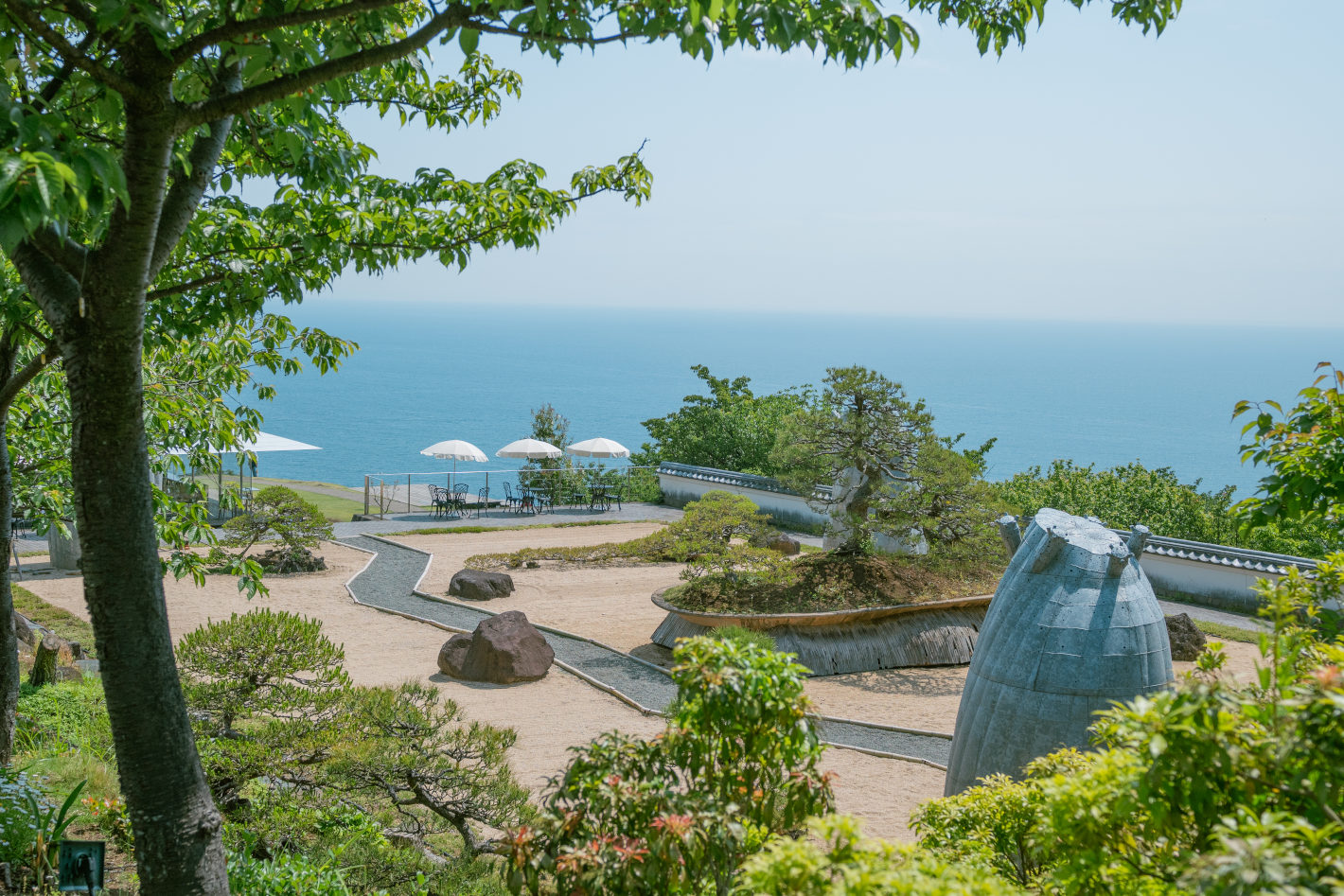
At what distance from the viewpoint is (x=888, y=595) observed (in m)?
12.6

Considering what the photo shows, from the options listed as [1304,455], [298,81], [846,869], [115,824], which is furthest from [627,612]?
[846,869]

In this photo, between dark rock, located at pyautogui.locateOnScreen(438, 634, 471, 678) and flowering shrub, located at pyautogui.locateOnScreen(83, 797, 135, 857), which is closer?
flowering shrub, located at pyautogui.locateOnScreen(83, 797, 135, 857)

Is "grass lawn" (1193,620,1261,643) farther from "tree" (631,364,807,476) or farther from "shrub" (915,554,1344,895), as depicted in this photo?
"shrub" (915,554,1344,895)

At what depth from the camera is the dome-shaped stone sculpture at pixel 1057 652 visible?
18.1ft

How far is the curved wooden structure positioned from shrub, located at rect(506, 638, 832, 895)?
8.05m

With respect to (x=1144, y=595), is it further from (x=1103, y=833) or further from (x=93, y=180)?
(x=93, y=180)

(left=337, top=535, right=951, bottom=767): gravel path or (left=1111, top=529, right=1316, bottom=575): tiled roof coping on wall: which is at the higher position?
(left=1111, top=529, right=1316, bottom=575): tiled roof coping on wall

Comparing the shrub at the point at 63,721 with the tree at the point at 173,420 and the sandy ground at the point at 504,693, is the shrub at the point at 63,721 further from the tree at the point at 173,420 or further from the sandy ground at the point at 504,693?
the sandy ground at the point at 504,693

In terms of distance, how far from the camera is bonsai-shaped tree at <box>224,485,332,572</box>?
16922 mm

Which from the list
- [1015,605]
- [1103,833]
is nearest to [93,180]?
[1103,833]

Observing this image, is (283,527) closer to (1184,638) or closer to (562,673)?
(562,673)

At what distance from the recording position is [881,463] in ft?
44.1

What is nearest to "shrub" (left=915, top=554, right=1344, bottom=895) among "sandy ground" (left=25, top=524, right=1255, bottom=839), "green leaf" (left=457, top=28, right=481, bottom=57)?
"green leaf" (left=457, top=28, right=481, bottom=57)

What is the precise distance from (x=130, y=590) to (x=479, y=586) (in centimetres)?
1227
